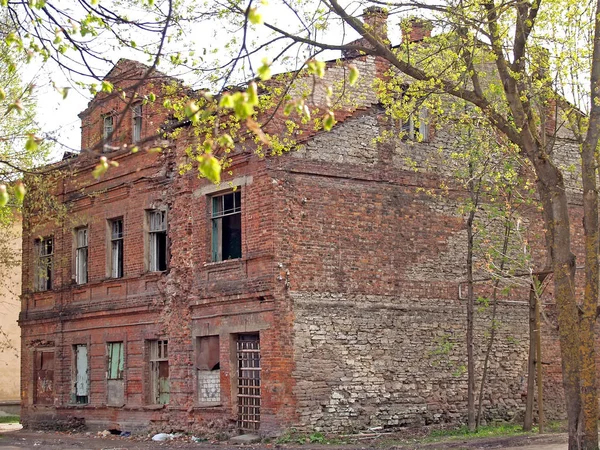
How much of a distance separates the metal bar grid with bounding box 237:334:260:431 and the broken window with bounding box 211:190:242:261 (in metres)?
2.09

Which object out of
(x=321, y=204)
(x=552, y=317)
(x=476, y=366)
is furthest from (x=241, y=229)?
(x=552, y=317)

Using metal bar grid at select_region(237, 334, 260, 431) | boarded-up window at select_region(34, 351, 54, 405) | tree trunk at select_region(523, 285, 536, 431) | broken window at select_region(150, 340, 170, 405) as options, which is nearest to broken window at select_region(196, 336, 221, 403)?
metal bar grid at select_region(237, 334, 260, 431)

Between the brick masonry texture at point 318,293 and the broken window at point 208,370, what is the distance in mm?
160

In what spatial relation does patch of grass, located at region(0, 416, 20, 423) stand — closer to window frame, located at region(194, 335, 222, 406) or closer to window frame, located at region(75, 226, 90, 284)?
window frame, located at region(75, 226, 90, 284)

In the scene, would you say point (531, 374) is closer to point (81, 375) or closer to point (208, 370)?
point (208, 370)

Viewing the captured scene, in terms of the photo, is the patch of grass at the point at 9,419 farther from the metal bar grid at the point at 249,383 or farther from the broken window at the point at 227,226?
the metal bar grid at the point at 249,383

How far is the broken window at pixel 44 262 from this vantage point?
28562 millimetres

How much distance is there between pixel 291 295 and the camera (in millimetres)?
20250

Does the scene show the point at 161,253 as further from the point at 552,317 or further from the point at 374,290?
the point at 552,317

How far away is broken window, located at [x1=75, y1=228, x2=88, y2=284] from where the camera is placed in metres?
27.2

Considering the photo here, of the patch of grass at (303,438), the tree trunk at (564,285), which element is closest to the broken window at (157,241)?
the patch of grass at (303,438)

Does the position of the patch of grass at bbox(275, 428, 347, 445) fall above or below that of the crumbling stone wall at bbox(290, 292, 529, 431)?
below

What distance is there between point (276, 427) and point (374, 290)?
4.02 meters

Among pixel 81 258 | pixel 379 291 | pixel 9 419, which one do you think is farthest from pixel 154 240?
pixel 9 419
